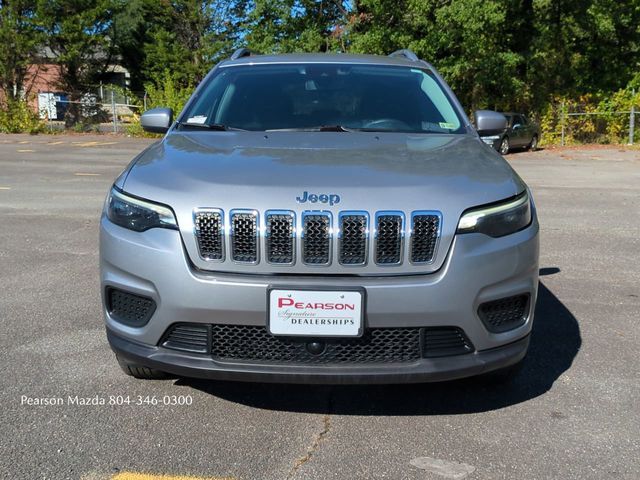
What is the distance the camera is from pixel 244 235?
2664 mm

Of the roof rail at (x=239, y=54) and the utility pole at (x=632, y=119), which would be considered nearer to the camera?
the roof rail at (x=239, y=54)

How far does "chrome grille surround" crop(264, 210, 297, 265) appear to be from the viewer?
2648 millimetres

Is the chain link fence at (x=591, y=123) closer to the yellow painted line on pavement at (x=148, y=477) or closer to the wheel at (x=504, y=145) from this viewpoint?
the wheel at (x=504, y=145)

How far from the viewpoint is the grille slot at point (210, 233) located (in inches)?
105

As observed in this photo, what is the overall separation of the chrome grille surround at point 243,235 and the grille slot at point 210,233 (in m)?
0.05

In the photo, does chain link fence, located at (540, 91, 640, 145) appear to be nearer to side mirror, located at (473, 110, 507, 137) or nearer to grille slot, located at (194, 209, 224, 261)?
side mirror, located at (473, 110, 507, 137)

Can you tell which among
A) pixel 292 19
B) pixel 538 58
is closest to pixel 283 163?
pixel 292 19

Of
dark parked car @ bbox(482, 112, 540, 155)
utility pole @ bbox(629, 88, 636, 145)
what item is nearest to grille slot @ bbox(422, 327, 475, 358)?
dark parked car @ bbox(482, 112, 540, 155)

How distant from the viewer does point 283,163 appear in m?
2.99

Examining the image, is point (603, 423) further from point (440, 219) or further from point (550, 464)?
point (440, 219)

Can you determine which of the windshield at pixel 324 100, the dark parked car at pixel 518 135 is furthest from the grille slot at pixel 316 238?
the dark parked car at pixel 518 135

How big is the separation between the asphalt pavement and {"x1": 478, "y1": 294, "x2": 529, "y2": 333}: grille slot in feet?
1.72

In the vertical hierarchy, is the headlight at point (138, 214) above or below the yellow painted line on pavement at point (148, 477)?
above

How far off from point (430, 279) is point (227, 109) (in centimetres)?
211
